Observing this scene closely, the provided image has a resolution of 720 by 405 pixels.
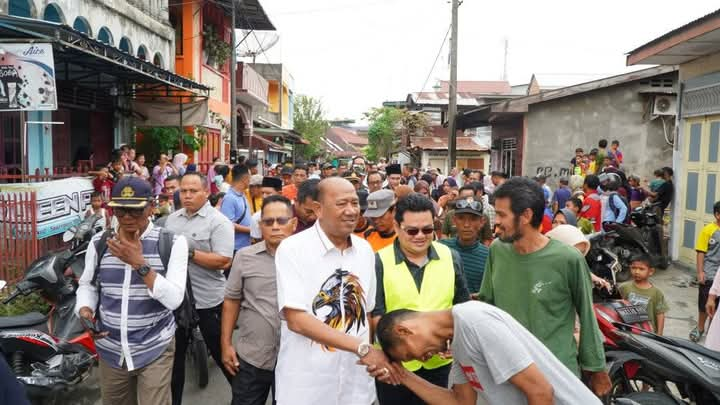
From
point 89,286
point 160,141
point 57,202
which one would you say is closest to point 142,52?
point 160,141

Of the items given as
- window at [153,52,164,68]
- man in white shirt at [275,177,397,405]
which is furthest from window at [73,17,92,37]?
man in white shirt at [275,177,397,405]

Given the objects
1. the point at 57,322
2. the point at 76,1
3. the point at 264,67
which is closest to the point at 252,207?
the point at 57,322

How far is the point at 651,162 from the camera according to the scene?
14742 mm

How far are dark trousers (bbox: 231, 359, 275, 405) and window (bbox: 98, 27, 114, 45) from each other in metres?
11.5

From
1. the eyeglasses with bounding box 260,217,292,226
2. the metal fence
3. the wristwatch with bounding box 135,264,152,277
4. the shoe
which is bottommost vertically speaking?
the shoe

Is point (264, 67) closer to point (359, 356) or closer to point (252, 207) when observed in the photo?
point (252, 207)

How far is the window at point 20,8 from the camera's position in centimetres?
984

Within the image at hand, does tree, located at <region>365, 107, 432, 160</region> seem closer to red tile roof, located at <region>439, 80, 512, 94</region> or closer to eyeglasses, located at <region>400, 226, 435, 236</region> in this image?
red tile roof, located at <region>439, 80, 512, 94</region>

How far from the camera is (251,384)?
143 inches

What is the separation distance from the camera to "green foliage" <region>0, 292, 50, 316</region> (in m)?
5.75

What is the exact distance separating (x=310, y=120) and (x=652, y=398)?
53519 mm

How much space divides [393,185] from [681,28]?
4867mm

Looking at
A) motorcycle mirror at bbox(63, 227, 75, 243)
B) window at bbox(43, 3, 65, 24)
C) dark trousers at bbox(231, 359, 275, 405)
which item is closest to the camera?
dark trousers at bbox(231, 359, 275, 405)

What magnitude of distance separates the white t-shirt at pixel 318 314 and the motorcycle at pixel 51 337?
7.58ft
